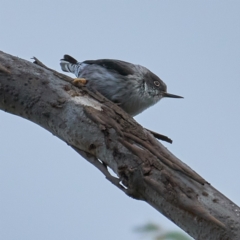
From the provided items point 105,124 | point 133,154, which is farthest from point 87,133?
point 133,154

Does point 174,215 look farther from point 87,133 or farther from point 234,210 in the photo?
point 87,133

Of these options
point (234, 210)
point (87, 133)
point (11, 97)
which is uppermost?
point (11, 97)

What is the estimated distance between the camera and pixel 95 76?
6066 mm

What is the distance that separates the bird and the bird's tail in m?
0.03

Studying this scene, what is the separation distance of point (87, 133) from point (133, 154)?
37 cm

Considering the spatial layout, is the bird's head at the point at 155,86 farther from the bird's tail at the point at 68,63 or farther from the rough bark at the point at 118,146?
the rough bark at the point at 118,146

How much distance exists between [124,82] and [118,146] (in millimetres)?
2679

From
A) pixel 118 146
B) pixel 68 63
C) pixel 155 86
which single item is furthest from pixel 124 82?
pixel 118 146

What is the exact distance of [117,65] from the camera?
252 inches

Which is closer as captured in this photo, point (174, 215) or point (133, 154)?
point (174, 215)

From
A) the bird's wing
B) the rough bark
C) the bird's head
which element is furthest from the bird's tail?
the rough bark

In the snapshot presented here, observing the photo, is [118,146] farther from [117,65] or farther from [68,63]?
[68,63]

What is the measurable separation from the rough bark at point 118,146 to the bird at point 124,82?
5.81 feet

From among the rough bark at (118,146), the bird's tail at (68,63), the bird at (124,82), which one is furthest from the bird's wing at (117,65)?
the rough bark at (118,146)
